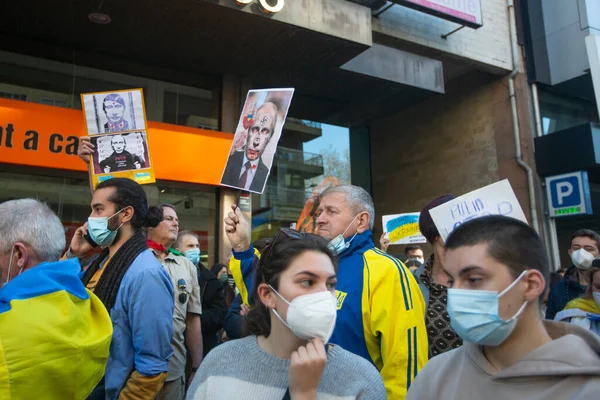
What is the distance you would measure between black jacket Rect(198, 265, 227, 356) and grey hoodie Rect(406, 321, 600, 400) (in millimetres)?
3538

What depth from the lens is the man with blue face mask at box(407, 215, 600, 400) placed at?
5.32 ft

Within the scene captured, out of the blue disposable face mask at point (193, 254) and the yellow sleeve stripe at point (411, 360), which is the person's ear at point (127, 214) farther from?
the blue disposable face mask at point (193, 254)

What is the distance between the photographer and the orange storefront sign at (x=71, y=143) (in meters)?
8.28

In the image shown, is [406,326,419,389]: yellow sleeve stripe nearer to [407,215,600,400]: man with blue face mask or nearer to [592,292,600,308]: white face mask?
[407,215,600,400]: man with blue face mask

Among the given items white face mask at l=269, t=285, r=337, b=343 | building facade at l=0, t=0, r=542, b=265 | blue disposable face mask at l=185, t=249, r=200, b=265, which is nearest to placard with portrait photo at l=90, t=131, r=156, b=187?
blue disposable face mask at l=185, t=249, r=200, b=265

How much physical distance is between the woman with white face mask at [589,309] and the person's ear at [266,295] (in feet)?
9.07

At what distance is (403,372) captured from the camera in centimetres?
235

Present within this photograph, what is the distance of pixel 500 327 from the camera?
1.73 meters

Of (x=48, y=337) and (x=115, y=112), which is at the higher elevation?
(x=115, y=112)

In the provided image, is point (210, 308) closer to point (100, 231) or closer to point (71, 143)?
point (100, 231)

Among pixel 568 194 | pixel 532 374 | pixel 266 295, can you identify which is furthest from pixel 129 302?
pixel 568 194

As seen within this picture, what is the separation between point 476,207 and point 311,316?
1.62m

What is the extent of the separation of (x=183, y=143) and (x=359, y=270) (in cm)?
760

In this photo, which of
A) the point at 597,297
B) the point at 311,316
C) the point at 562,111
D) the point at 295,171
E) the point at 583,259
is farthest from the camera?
the point at 562,111
